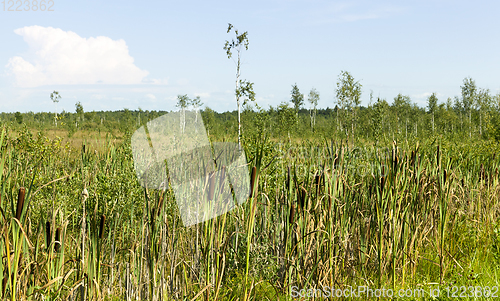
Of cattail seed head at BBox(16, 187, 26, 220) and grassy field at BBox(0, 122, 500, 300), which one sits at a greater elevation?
cattail seed head at BBox(16, 187, 26, 220)

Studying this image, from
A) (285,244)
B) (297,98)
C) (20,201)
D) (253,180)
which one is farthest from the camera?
(297,98)

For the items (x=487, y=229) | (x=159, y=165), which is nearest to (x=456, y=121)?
(x=487, y=229)

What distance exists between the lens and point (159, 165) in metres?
3.08

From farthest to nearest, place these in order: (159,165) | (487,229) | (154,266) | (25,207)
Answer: (487,229) → (159,165) → (154,266) → (25,207)

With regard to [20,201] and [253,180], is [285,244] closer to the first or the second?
[253,180]

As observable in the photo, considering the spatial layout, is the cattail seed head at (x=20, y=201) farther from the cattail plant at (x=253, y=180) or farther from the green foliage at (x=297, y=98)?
the green foliage at (x=297, y=98)

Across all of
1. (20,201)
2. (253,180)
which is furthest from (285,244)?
(20,201)

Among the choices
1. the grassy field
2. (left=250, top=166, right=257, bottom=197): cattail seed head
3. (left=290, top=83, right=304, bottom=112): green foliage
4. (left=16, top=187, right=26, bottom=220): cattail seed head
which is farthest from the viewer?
(left=290, top=83, right=304, bottom=112): green foliage

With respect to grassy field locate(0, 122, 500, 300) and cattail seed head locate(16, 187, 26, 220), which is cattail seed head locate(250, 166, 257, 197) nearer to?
grassy field locate(0, 122, 500, 300)

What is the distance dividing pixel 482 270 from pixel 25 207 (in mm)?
4413

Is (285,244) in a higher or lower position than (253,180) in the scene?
lower

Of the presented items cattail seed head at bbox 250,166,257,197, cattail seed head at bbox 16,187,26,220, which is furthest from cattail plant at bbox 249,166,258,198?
cattail seed head at bbox 16,187,26,220

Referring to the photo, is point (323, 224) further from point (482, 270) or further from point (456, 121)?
point (456, 121)

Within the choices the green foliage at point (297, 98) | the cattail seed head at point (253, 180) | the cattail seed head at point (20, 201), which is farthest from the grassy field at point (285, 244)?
the green foliage at point (297, 98)
